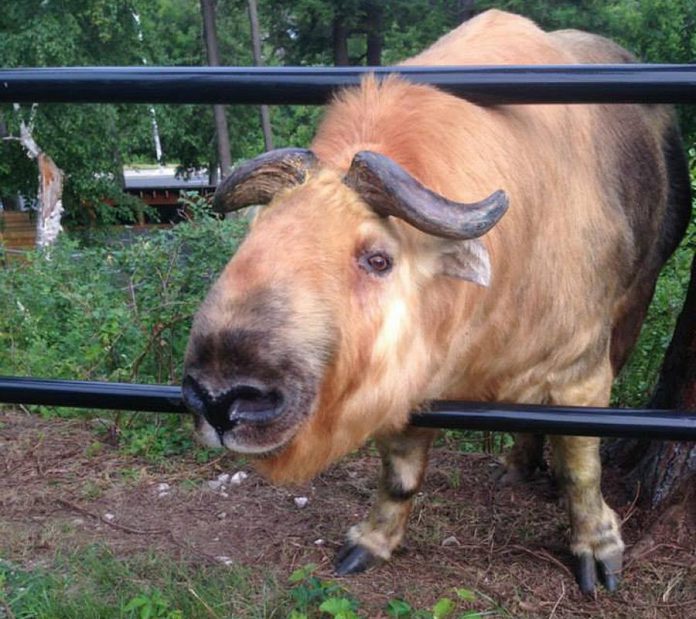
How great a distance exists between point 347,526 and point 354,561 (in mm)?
330

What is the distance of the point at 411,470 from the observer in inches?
140

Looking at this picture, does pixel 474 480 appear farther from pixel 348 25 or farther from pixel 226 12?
pixel 226 12

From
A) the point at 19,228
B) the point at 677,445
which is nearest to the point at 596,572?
the point at 677,445

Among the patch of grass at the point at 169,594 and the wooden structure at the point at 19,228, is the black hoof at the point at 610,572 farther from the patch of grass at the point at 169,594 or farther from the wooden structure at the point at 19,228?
the wooden structure at the point at 19,228

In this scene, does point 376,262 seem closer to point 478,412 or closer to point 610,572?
point 478,412

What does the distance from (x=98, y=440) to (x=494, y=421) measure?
→ 308 centimetres

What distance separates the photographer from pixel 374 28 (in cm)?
2538

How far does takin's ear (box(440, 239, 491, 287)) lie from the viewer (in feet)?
7.75

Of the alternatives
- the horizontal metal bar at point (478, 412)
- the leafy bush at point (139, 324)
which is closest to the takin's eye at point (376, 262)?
the horizontal metal bar at point (478, 412)

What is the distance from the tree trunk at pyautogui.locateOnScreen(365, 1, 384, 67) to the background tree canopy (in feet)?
0.13

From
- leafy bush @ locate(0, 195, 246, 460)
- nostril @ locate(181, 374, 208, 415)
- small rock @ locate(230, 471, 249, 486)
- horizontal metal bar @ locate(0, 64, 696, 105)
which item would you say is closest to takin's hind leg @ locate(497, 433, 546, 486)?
small rock @ locate(230, 471, 249, 486)

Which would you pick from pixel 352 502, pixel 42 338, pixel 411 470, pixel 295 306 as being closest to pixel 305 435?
pixel 295 306

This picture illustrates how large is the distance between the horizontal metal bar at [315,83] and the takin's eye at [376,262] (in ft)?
1.27

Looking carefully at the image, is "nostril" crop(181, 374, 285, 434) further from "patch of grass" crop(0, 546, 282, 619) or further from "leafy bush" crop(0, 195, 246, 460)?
"leafy bush" crop(0, 195, 246, 460)
